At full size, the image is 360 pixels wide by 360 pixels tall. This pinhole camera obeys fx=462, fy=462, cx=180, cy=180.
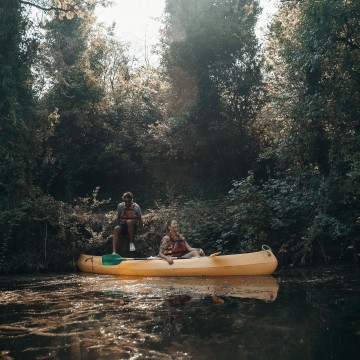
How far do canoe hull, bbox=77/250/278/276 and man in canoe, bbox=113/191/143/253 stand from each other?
1196 mm

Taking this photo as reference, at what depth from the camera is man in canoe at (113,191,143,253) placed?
1115 centimetres

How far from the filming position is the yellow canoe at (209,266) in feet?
28.0

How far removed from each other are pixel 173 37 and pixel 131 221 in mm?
7555

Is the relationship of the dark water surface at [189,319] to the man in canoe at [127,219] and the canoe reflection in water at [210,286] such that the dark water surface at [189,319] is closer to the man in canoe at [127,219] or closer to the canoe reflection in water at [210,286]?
the canoe reflection in water at [210,286]

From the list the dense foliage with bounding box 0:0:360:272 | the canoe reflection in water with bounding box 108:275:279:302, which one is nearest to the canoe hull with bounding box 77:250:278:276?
the canoe reflection in water with bounding box 108:275:279:302

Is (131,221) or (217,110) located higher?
(217,110)

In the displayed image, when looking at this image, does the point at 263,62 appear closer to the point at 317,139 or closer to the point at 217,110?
the point at 217,110

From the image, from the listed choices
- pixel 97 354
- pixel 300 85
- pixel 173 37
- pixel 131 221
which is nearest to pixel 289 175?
pixel 300 85

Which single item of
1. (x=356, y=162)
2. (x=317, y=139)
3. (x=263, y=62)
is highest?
(x=263, y=62)

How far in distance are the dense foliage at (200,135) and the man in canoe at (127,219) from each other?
0.42 m

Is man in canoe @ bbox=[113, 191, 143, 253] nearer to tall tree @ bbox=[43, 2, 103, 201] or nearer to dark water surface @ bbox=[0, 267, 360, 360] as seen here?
dark water surface @ bbox=[0, 267, 360, 360]

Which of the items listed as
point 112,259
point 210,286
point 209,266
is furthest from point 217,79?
point 210,286

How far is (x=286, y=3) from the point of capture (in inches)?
476

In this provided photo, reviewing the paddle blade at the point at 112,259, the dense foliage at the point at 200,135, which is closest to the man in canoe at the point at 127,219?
the dense foliage at the point at 200,135
